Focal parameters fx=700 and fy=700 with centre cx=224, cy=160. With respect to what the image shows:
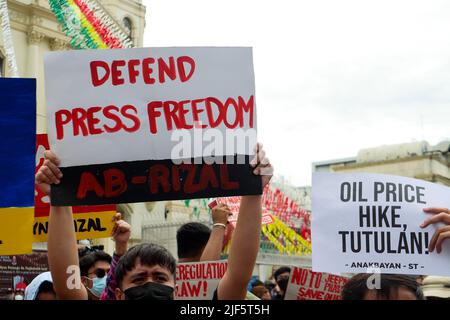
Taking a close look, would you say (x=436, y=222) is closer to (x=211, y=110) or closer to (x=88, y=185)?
(x=211, y=110)

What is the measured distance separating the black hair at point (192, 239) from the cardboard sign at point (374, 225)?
38.9 inches

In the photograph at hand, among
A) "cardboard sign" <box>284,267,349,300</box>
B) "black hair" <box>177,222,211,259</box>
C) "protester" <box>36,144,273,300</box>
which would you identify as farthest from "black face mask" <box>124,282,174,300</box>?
"cardboard sign" <box>284,267,349,300</box>

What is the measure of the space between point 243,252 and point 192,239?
1582mm

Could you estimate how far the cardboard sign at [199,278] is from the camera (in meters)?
4.31

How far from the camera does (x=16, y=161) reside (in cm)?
406

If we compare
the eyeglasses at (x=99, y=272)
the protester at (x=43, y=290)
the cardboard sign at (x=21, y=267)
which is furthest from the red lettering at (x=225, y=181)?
the cardboard sign at (x=21, y=267)

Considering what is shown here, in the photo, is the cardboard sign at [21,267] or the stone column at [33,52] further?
the stone column at [33,52]

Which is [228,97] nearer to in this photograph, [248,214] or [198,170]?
[198,170]

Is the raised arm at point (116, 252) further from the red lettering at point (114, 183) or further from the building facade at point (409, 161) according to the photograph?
the building facade at point (409, 161)

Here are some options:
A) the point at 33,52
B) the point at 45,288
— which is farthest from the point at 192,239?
the point at 33,52

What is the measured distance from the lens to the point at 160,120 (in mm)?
3369
